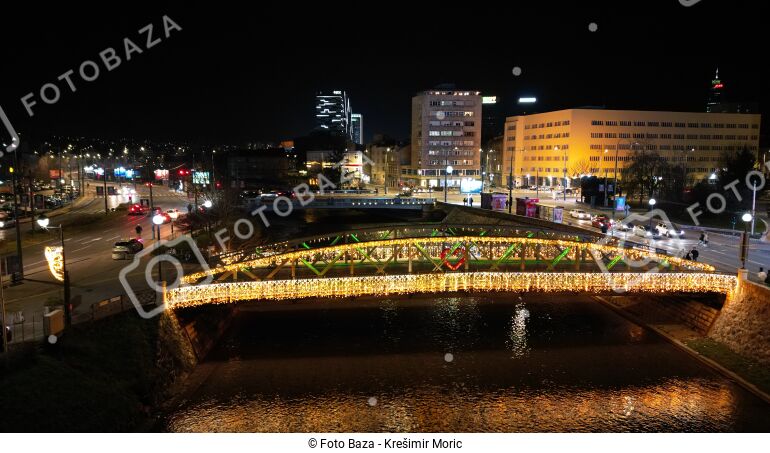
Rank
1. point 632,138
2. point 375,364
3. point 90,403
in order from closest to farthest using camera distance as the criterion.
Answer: point 90,403, point 375,364, point 632,138

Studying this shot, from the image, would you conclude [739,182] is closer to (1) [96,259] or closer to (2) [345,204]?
(2) [345,204]

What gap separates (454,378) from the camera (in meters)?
23.3

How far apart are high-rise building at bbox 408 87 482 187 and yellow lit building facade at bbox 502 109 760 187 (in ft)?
50.3

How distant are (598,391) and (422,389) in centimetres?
727

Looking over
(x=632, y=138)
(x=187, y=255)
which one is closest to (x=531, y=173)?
(x=632, y=138)

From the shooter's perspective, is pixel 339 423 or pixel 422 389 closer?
pixel 339 423

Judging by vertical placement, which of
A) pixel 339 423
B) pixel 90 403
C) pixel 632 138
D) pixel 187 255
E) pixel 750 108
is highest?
pixel 750 108

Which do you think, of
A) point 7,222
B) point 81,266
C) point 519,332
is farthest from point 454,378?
point 7,222

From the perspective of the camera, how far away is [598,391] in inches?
878

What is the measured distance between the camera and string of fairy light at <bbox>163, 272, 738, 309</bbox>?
23938mm

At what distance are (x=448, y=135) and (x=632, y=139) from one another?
38.4m

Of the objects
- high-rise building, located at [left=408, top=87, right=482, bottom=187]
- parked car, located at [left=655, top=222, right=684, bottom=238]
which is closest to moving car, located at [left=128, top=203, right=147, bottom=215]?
parked car, located at [left=655, top=222, right=684, bottom=238]

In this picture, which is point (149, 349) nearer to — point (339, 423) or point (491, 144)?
point (339, 423)

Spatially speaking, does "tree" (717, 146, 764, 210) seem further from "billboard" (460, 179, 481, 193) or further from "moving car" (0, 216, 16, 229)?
"moving car" (0, 216, 16, 229)
